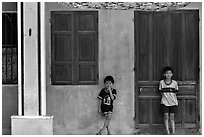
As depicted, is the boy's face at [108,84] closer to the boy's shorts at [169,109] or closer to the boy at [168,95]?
the boy at [168,95]

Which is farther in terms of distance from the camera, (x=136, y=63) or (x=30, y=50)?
(x=136, y=63)

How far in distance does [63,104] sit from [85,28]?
147 cm

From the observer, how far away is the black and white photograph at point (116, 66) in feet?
28.0

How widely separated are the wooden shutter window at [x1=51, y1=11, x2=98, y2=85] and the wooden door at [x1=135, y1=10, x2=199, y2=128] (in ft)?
2.66

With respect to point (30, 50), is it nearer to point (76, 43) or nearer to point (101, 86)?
point (76, 43)

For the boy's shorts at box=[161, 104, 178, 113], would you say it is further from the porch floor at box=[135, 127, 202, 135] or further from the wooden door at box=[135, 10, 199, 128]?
the porch floor at box=[135, 127, 202, 135]

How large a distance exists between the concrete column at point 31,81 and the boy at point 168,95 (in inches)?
80.8

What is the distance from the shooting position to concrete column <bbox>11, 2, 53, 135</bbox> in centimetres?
785

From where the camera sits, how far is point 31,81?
7.87 meters

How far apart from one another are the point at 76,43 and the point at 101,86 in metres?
0.92

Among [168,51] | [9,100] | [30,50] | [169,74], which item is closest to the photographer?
[30,50]

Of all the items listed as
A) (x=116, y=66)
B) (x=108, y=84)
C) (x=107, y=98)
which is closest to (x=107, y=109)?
(x=107, y=98)

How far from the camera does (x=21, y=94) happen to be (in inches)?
312

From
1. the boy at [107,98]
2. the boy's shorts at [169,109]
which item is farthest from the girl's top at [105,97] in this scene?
the boy's shorts at [169,109]
